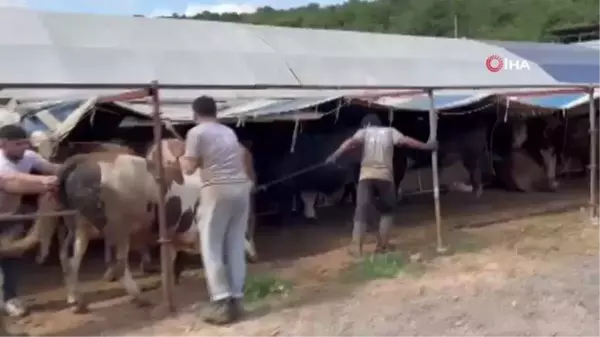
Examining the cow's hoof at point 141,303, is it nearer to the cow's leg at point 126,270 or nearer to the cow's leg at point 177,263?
the cow's leg at point 126,270

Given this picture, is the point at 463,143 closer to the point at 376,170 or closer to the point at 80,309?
the point at 376,170

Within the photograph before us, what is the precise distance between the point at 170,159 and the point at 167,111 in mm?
1754

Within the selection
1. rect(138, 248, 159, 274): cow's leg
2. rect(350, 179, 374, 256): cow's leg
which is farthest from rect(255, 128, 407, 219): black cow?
rect(138, 248, 159, 274): cow's leg

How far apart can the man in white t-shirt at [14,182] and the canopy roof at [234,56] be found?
359 cm

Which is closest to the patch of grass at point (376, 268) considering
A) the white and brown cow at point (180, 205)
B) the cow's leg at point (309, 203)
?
the white and brown cow at point (180, 205)

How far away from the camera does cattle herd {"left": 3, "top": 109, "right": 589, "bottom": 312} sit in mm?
6922

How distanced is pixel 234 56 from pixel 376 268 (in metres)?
7.60

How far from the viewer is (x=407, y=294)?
7141 mm

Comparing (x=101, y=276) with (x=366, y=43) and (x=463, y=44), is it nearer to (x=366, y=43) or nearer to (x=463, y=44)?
(x=366, y=43)

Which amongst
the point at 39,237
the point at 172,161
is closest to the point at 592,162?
the point at 172,161

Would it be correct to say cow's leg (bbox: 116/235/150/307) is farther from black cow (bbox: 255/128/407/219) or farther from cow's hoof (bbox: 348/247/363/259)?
black cow (bbox: 255/128/407/219)

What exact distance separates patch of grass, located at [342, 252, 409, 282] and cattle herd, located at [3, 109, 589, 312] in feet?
4.00

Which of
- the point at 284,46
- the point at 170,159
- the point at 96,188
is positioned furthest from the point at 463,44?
the point at 96,188

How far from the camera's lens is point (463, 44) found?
20.3 m
